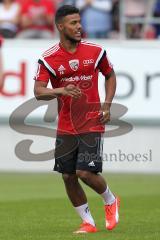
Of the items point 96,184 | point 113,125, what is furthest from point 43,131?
point 96,184

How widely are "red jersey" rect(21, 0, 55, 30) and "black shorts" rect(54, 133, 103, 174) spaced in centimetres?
1118

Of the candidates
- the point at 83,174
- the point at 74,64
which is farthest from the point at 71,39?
the point at 83,174

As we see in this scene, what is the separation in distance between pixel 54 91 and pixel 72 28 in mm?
835

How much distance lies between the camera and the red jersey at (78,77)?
11602 millimetres

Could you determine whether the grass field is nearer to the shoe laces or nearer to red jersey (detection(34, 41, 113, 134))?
the shoe laces

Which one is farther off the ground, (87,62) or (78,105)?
(87,62)

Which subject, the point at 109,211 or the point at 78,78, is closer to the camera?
the point at 78,78

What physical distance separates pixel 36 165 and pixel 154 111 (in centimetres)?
281

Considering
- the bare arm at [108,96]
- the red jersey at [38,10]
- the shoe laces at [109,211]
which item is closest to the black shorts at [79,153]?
the bare arm at [108,96]

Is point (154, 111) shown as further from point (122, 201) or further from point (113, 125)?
point (122, 201)

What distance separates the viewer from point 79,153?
11.7 m

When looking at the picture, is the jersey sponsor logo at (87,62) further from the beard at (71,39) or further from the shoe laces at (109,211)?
the shoe laces at (109,211)

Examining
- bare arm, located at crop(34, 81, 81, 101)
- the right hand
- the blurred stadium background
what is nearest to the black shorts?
bare arm, located at crop(34, 81, 81, 101)

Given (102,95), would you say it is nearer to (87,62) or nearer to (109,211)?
(109,211)
